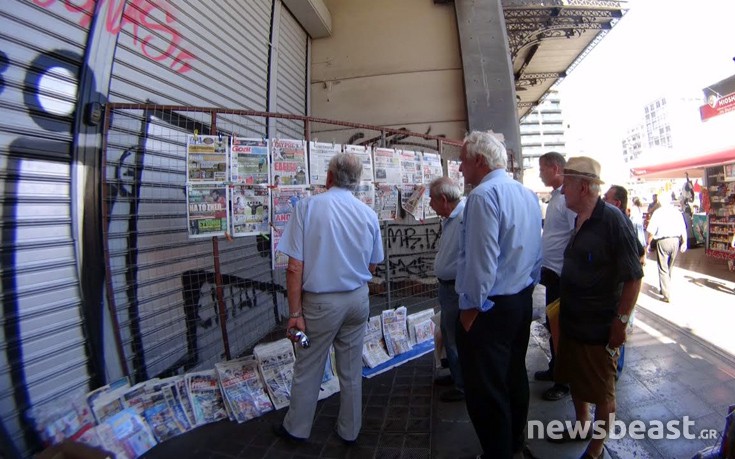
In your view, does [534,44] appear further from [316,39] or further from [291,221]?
[291,221]

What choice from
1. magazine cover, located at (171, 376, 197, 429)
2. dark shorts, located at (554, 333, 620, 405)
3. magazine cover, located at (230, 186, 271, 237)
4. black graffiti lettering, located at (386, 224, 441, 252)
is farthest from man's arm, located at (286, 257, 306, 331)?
black graffiti lettering, located at (386, 224, 441, 252)

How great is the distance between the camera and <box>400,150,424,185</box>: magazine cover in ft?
12.6

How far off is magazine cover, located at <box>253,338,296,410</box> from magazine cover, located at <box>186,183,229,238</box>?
1.08 meters

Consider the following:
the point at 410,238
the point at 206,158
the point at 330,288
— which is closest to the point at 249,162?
the point at 206,158

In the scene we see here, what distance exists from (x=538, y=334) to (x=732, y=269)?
22.5 feet

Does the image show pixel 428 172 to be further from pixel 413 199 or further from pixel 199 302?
pixel 199 302

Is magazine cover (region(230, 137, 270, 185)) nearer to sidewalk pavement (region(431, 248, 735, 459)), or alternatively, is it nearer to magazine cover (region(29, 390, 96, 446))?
magazine cover (region(29, 390, 96, 446))

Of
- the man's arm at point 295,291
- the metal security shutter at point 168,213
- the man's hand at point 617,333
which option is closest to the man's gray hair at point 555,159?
the man's hand at point 617,333

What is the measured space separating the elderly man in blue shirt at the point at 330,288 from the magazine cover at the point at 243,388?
1.27 feet

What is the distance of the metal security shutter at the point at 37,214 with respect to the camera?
2086 millimetres

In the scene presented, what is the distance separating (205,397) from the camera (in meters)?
2.82

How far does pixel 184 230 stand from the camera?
3.36 metres

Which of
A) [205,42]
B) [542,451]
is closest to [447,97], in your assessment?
[205,42]

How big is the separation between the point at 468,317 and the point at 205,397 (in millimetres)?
2228
